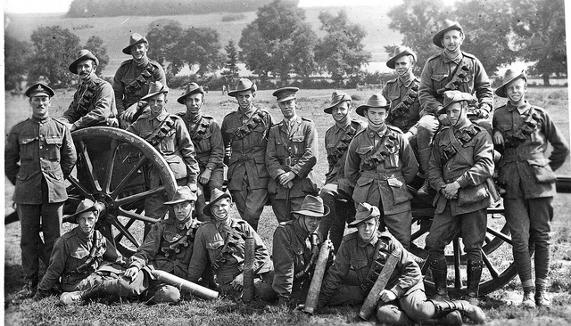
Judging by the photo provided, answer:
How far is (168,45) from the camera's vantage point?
50.6 ft

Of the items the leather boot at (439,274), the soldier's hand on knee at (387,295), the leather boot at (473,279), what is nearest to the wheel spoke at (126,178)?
the soldier's hand on knee at (387,295)

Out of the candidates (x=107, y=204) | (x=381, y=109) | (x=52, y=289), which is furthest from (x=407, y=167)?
(x=52, y=289)

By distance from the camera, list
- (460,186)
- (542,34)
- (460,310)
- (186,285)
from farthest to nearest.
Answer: (542,34)
(186,285)
(460,186)
(460,310)

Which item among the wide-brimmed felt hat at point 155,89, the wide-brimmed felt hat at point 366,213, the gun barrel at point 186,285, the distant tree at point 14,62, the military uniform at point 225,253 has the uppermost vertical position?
the distant tree at point 14,62

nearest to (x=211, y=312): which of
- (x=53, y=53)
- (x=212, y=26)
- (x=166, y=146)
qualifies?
(x=166, y=146)

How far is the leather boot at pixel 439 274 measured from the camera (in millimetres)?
5836

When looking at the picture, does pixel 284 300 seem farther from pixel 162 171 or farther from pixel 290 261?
pixel 162 171

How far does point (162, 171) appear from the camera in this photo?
634 centimetres

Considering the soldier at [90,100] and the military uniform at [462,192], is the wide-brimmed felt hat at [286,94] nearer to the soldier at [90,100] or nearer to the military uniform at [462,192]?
the military uniform at [462,192]

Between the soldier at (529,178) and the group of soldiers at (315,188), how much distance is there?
0.01 meters

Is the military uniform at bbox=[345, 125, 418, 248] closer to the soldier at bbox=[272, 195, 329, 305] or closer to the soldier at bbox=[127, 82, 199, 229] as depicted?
the soldier at bbox=[272, 195, 329, 305]

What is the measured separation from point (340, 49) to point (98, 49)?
5866 mm

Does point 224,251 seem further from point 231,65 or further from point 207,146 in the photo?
point 231,65

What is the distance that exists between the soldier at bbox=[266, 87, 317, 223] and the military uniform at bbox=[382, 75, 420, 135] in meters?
0.87
